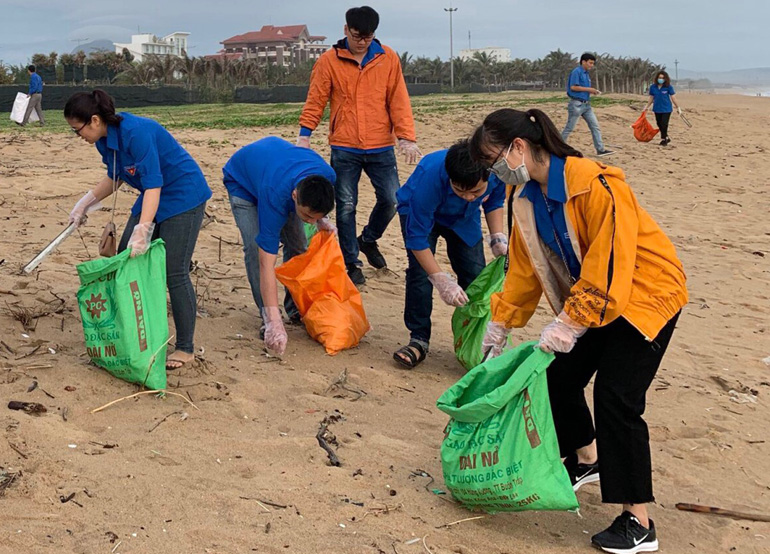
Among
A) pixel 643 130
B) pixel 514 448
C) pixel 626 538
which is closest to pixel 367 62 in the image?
pixel 514 448

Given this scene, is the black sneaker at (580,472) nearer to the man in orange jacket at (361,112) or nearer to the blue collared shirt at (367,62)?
the man in orange jacket at (361,112)

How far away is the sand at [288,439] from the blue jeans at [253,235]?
0.42 metres

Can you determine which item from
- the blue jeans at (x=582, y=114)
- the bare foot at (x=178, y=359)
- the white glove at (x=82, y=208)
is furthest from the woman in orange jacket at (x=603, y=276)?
the blue jeans at (x=582, y=114)

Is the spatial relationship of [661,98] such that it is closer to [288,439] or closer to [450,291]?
[450,291]

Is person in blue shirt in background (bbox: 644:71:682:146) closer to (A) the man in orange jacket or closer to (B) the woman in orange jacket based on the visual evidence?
(A) the man in orange jacket

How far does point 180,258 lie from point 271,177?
1.95ft

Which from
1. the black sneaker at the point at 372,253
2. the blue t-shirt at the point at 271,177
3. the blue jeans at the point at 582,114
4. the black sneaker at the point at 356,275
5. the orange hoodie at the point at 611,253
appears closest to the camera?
the orange hoodie at the point at 611,253

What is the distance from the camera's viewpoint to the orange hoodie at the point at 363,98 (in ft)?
19.4

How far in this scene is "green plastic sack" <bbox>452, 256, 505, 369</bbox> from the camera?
4711 millimetres

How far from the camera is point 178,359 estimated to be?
444 cm

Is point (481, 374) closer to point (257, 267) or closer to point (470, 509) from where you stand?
point (470, 509)

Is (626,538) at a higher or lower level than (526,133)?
lower

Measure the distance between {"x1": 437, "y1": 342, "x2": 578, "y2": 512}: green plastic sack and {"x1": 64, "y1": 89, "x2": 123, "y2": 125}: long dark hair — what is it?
6.64ft

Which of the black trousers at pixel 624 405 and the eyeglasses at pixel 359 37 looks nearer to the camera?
the black trousers at pixel 624 405
